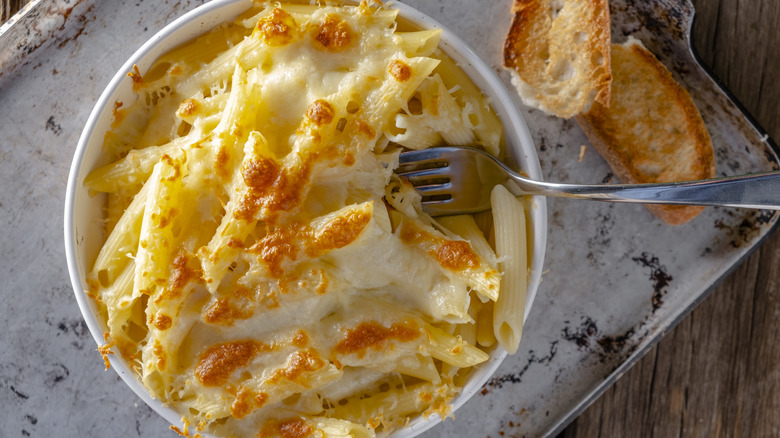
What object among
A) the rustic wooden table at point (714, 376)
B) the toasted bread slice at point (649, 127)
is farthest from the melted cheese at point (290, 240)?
the rustic wooden table at point (714, 376)

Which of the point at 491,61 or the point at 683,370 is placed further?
the point at 683,370

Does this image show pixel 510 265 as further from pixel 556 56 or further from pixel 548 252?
pixel 556 56

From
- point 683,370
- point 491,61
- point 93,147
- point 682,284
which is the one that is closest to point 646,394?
point 683,370

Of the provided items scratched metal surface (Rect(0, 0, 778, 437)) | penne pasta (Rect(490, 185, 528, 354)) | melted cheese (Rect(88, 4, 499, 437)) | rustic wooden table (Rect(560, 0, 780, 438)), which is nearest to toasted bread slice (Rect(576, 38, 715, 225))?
scratched metal surface (Rect(0, 0, 778, 437))

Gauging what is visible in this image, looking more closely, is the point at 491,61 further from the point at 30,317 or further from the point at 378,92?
the point at 30,317

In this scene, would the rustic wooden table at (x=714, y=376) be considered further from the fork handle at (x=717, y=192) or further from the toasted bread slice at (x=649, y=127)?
the fork handle at (x=717, y=192)

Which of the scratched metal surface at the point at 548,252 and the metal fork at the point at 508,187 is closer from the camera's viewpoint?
the metal fork at the point at 508,187
